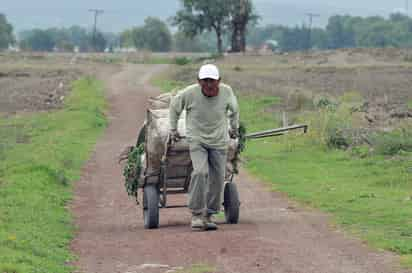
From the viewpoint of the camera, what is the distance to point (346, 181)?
18.1 metres

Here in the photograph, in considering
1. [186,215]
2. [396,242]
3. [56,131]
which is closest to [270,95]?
[56,131]

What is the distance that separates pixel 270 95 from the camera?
41469mm

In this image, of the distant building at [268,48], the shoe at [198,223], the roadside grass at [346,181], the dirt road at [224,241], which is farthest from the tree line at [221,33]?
the shoe at [198,223]

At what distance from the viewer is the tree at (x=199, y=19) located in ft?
325

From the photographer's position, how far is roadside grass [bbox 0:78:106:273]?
1091cm

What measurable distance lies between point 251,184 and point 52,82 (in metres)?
38.8

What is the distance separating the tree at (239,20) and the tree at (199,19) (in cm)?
66

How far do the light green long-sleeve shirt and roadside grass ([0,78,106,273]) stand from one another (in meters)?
1.90

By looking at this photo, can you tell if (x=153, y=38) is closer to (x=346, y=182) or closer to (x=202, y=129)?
(x=346, y=182)

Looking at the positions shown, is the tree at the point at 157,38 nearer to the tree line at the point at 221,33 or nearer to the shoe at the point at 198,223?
the tree line at the point at 221,33

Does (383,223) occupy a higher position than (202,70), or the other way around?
(202,70)

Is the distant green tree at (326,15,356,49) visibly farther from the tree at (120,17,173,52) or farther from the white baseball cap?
the white baseball cap

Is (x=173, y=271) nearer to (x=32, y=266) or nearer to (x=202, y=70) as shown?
(x=32, y=266)

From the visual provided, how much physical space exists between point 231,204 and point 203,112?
1.36 meters
